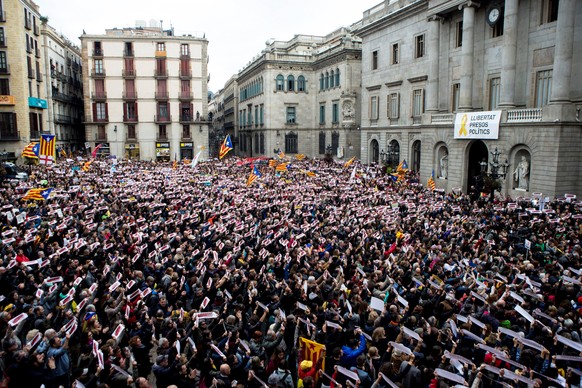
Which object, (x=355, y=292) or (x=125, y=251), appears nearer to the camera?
(x=355, y=292)

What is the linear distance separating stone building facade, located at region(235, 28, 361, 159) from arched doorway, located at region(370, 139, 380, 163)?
750cm

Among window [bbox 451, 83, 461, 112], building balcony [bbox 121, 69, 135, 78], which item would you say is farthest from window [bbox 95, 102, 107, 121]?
window [bbox 451, 83, 461, 112]

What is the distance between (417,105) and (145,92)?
35796 millimetres

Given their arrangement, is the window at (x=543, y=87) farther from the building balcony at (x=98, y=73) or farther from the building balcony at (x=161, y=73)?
the building balcony at (x=98, y=73)

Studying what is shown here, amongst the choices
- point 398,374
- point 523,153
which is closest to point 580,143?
point 523,153

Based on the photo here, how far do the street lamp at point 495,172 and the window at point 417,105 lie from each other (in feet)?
36.8

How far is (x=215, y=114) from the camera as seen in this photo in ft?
438

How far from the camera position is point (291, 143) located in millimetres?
64312

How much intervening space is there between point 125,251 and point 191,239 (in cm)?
225

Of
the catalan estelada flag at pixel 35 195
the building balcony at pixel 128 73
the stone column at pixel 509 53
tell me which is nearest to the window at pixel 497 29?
the stone column at pixel 509 53

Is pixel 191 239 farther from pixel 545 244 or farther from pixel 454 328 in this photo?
pixel 545 244

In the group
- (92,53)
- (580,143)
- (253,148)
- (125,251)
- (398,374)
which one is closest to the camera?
(398,374)

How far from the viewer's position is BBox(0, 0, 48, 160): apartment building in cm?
4331

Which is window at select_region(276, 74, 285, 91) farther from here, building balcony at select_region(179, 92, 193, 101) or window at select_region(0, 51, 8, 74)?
window at select_region(0, 51, 8, 74)
